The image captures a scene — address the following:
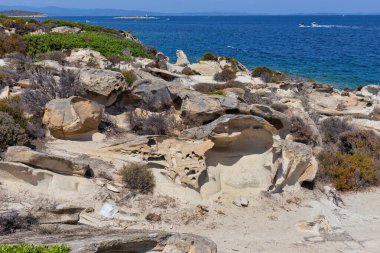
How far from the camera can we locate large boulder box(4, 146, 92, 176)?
31.2 ft

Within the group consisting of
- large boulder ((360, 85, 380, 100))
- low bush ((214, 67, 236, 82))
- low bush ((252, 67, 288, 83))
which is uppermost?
low bush ((214, 67, 236, 82))

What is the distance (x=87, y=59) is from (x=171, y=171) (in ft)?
46.5

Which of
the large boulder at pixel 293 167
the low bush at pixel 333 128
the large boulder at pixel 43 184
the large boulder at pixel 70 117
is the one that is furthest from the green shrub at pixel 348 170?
the large boulder at pixel 43 184

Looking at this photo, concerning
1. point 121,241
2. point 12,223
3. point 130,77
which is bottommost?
point 12,223

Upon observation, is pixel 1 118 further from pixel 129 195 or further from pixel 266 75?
pixel 266 75

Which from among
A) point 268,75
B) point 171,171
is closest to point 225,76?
point 268,75

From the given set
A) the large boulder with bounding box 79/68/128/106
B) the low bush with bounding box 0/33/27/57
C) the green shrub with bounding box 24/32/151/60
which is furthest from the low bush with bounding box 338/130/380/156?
the low bush with bounding box 0/33/27/57

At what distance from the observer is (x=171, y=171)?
11102 millimetres

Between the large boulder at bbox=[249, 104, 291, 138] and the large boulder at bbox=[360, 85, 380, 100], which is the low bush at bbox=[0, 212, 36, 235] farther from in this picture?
the large boulder at bbox=[360, 85, 380, 100]

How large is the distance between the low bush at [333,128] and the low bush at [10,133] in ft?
35.2

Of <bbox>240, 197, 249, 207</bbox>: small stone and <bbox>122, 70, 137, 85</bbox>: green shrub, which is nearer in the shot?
<bbox>240, 197, 249, 207</bbox>: small stone

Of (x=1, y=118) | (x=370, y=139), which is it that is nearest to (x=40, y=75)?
(x=1, y=118)

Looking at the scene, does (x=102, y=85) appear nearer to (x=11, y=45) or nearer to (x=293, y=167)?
(x=293, y=167)

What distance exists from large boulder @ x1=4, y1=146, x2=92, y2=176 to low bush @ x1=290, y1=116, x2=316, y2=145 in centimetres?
748
